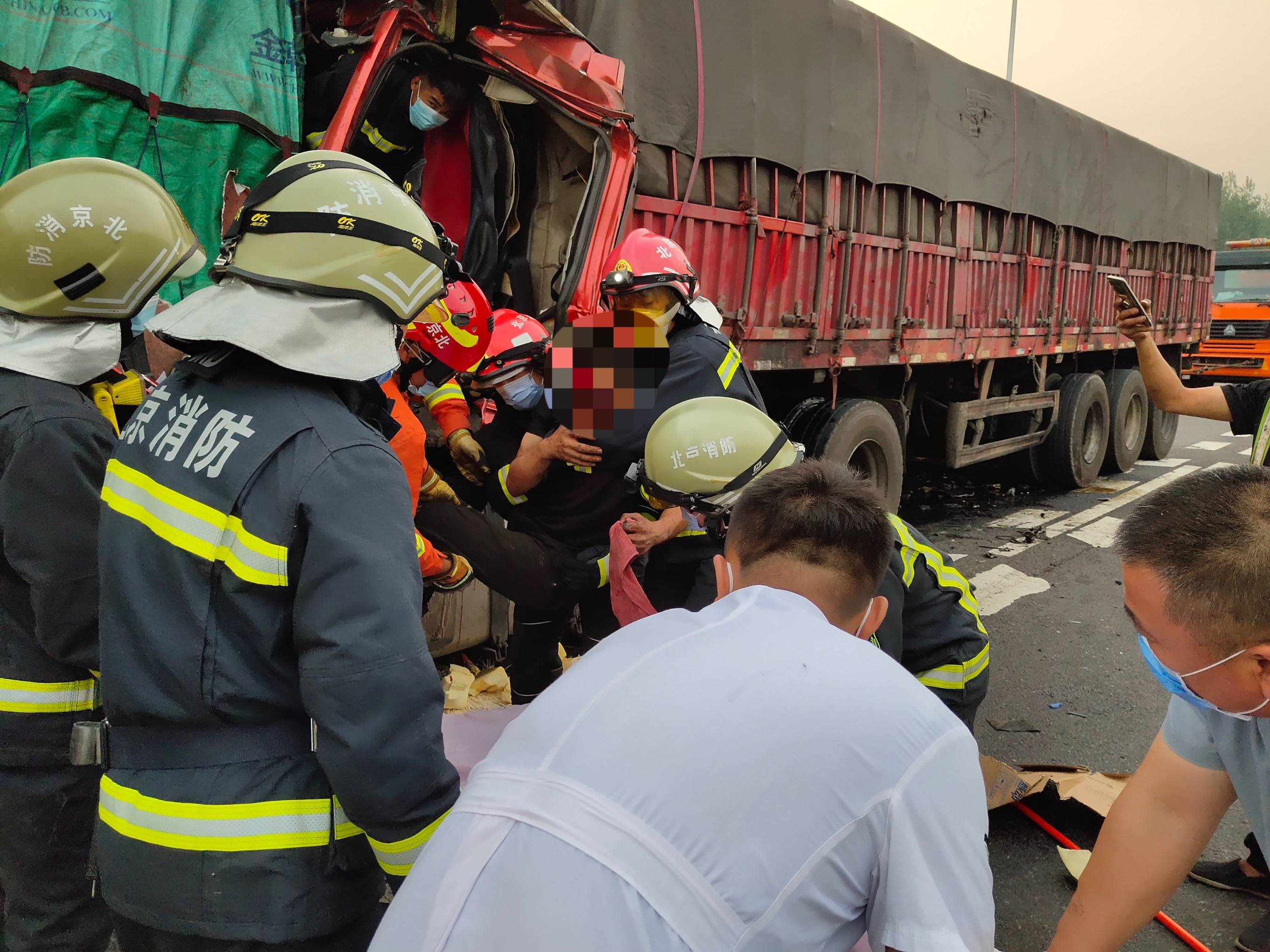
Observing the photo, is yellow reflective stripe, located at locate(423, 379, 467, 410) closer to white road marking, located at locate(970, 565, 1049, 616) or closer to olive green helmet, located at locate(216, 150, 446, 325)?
olive green helmet, located at locate(216, 150, 446, 325)

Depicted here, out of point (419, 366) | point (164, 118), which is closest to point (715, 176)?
point (419, 366)

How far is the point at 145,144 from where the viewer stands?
124 inches

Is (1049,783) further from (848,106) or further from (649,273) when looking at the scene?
(848,106)

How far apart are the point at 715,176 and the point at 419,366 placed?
6.56ft

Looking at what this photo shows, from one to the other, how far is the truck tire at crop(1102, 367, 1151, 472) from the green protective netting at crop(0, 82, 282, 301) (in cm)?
877

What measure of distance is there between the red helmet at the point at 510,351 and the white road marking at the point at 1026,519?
17.3 ft

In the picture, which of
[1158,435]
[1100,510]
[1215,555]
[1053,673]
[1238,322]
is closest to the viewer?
[1215,555]

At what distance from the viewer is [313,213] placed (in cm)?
138

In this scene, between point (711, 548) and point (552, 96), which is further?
point (552, 96)

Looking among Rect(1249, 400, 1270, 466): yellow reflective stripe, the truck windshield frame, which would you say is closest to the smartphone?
Rect(1249, 400, 1270, 466): yellow reflective stripe

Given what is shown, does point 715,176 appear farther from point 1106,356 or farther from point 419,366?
point 1106,356

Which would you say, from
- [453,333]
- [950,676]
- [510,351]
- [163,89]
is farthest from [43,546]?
[163,89]

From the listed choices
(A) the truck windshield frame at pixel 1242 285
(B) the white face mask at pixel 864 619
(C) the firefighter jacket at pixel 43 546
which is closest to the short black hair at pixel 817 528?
(B) the white face mask at pixel 864 619

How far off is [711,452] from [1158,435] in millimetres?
10379
